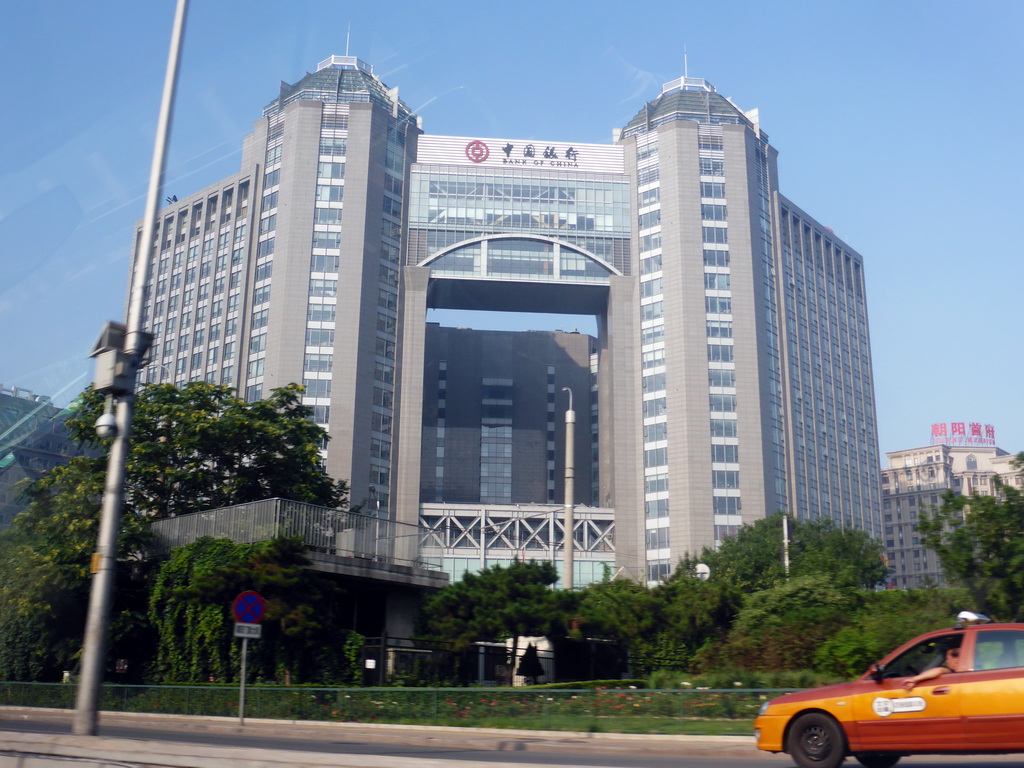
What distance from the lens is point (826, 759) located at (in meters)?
12.3

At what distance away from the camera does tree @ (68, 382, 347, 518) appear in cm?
4531

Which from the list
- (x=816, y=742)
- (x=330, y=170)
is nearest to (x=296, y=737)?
(x=816, y=742)

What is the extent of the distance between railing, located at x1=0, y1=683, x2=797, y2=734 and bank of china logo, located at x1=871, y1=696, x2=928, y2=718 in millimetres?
6265

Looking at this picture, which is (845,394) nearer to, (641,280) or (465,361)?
(641,280)

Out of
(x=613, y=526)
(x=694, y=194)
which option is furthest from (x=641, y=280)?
(x=613, y=526)

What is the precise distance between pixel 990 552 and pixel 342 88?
343ft

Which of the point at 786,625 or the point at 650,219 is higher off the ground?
the point at 650,219

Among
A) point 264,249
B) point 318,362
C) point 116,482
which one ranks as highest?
point 264,249

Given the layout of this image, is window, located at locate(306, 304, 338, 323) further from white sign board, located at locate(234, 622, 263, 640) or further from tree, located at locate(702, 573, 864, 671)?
white sign board, located at locate(234, 622, 263, 640)

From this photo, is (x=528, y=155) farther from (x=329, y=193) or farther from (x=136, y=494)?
(x=136, y=494)

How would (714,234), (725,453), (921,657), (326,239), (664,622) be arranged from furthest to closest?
(714,234) → (326,239) → (725,453) → (664,622) → (921,657)

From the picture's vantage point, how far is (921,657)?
1240 centimetres

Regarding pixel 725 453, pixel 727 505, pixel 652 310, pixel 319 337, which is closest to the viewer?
pixel 727 505

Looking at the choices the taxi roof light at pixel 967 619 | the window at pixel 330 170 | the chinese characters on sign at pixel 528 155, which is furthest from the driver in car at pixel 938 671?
the chinese characters on sign at pixel 528 155
